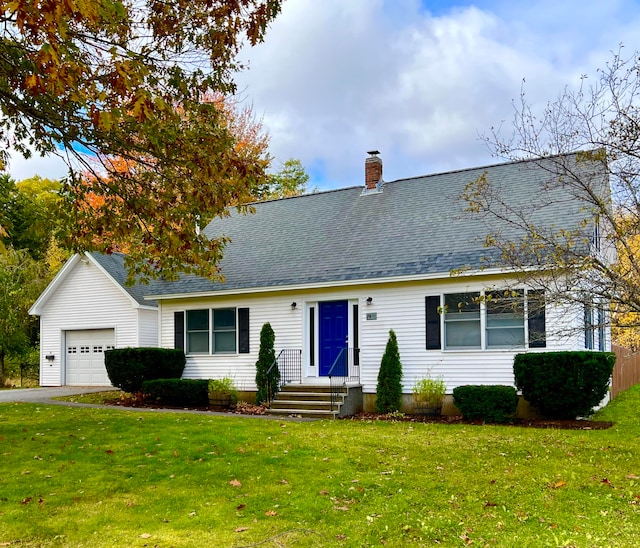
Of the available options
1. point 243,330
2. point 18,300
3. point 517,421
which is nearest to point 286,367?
point 243,330

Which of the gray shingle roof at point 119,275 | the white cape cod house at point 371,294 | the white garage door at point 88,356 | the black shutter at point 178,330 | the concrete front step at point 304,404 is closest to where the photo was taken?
the white cape cod house at point 371,294

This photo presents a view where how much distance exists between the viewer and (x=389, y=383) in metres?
14.6

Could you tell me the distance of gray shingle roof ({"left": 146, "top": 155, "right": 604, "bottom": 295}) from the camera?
15.0m

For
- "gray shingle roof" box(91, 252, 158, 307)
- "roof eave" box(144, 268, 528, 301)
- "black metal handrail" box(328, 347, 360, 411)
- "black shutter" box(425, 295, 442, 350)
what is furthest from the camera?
"gray shingle roof" box(91, 252, 158, 307)

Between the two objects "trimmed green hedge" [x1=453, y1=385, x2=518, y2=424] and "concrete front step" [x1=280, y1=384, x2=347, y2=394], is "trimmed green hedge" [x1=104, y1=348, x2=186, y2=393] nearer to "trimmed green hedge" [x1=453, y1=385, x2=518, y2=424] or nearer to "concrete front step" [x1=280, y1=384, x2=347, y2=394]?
"concrete front step" [x1=280, y1=384, x2=347, y2=394]

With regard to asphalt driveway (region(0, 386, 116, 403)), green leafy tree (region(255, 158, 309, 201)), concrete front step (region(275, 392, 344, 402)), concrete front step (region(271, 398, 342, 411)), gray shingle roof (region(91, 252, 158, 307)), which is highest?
green leafy tree (region(255, 158, 309, 201))

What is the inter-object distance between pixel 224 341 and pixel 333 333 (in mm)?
3400

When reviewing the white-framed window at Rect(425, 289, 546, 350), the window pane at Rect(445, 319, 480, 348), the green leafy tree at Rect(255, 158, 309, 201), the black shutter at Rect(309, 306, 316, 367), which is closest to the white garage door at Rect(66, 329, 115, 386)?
the black shutter at Rect(309, 306, 316, 367)

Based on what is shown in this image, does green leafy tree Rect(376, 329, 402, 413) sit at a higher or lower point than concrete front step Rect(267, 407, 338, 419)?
higher

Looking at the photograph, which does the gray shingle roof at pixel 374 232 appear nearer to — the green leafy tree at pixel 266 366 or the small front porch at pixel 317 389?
the green leafy tree at pixel 266 366

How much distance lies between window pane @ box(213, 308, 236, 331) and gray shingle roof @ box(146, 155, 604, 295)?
0.75 metres

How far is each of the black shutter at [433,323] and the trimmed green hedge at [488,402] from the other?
58.5 inches

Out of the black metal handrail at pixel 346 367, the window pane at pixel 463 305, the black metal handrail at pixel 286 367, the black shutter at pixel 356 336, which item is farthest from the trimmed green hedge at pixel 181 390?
the window pane at pixel 463 305

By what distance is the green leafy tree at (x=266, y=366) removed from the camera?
15969 millimetres
